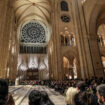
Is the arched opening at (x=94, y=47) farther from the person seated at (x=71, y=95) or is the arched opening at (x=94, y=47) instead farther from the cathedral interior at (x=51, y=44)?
the person seated at (x=71, y=95)

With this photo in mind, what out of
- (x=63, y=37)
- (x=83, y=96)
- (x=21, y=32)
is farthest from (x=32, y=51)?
(x=83, y=96)

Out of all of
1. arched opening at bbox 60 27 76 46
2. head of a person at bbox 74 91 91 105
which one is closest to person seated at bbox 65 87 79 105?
head of a person at bbox 74 91 91 105

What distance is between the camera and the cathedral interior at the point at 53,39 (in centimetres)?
816

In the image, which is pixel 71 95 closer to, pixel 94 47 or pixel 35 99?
pixel 35 99

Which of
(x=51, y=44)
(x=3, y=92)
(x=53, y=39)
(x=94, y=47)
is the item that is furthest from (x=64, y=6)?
(x=3, y=92)

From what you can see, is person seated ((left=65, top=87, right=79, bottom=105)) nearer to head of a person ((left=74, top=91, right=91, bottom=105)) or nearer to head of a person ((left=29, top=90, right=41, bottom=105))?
head of a person ((left=74, top=91, right=91, bottom=105))

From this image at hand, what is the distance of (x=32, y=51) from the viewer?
30062 mm

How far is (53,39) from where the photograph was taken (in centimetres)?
2034

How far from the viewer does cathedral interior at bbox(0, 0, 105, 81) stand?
26.8 ft

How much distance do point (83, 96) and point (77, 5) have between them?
8858 millimetres

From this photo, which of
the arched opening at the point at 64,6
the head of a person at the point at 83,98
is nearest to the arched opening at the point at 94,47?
the head of a person at the point at 83,98

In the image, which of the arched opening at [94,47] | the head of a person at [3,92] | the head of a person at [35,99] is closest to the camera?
the head of a person at [3,92]

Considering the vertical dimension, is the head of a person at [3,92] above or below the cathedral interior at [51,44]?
below

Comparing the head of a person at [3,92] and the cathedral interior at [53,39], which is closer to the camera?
the head of a person at [3,92]
